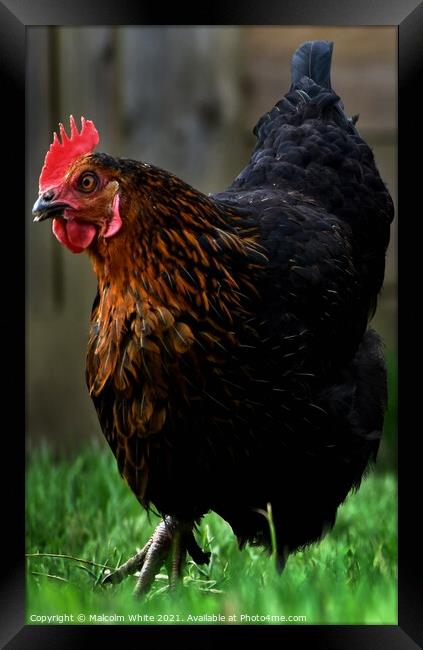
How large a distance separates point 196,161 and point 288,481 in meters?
2.77

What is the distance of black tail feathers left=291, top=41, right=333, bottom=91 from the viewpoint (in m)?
4.14

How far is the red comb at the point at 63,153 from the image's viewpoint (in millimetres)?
2854

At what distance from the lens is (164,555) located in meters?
3.38

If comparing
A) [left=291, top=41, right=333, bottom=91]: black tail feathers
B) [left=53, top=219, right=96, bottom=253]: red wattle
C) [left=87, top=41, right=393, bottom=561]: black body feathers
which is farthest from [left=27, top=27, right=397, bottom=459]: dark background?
[left=53, top=219, right=96, bottom=253]: red wattle

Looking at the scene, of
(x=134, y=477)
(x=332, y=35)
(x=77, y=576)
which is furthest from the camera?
(x=332, y=35)

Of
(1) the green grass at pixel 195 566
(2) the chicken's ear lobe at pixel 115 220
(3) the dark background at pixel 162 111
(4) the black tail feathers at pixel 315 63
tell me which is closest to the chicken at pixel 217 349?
(2) the chicken's ear lobe at pixel 115 220

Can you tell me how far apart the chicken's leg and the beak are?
3.78 ft

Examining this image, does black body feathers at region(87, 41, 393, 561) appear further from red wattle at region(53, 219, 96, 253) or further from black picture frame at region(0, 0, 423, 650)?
black picture frame at region(0, 0, 423, 650)
